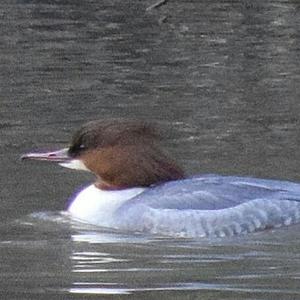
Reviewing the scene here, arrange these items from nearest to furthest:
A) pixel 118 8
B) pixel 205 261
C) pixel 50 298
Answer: pixel 50 298
pixel 205 261
pixel 118 8

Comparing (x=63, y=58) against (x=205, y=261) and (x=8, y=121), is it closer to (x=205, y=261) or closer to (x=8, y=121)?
(x=8, y=121)

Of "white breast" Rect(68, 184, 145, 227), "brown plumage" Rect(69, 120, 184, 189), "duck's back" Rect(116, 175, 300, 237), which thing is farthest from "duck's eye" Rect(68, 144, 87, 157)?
"duck's back" Rect(116, 175, 300, 237)

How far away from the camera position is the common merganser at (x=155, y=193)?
1151 centimetres

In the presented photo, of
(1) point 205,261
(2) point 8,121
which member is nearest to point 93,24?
(2) point 8,121

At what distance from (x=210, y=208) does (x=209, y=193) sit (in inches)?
4.9

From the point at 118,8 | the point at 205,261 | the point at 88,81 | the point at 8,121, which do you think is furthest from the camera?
the point at 118,8

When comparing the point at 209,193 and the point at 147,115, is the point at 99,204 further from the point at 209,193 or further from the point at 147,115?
the point at 147,115

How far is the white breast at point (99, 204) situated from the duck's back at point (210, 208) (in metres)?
0.12

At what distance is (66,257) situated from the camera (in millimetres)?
10773

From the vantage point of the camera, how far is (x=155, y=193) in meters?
11.7

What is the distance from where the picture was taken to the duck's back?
37.7ft

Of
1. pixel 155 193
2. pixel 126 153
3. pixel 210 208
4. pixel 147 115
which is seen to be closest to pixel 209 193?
pixel 210 208

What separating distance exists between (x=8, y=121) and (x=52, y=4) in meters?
10.1

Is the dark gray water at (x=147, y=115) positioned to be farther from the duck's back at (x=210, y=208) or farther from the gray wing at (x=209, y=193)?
the gray wing at (x=209, y=193)
